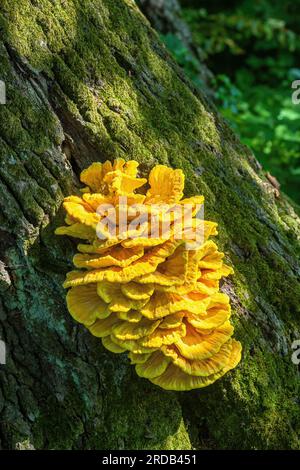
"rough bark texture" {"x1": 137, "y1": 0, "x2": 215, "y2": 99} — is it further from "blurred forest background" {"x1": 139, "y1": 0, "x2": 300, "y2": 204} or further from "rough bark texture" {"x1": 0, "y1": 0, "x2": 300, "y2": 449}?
"rough bark texture" {"x1": 0, "y1": 0, "x2": 300, "y2": 449}

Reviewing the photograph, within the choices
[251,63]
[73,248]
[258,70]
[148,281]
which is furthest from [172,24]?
[148,281]

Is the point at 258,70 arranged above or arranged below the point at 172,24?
above

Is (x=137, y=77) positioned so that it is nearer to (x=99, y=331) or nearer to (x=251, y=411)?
(x=99, y=331)

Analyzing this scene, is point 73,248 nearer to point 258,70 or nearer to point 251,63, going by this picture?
point 251,63

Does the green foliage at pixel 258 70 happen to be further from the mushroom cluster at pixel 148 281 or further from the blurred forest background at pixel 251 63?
the mushroom cluster at pixel 148 281

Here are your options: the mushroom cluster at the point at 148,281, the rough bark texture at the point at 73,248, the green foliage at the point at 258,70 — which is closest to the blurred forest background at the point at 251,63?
the green foliage at the point at 258,70
